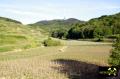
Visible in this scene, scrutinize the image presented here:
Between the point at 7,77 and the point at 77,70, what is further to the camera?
the point at 77,70

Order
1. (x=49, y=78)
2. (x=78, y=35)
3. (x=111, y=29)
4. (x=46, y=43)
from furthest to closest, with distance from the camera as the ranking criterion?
(x=78, y=35)
(x=111, y=29)
(x=46, y=43)
(x=49, y=78)

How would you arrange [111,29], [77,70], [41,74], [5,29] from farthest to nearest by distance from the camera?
1. [111,29]
2. [5,29]
3. [77,70]
4. [41,74]

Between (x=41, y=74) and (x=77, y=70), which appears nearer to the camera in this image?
(x=41, y=74)

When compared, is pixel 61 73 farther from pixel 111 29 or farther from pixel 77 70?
pixel 111 29

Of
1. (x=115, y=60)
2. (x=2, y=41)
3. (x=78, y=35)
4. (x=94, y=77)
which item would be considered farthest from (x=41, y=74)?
(x=78, y=35)

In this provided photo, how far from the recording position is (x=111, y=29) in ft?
535

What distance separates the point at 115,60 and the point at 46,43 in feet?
226

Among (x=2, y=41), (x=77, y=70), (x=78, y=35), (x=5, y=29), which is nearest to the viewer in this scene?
(x=77, y=70)

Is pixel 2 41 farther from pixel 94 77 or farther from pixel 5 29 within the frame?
pixel 94 77

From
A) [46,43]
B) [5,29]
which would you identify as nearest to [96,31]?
[5,29]

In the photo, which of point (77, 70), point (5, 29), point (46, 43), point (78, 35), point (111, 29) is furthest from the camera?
point (78, 35)

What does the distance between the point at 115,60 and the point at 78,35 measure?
168 m

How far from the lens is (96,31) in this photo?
166 metres

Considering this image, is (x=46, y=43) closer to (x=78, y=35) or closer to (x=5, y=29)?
(x=5, y=29)
